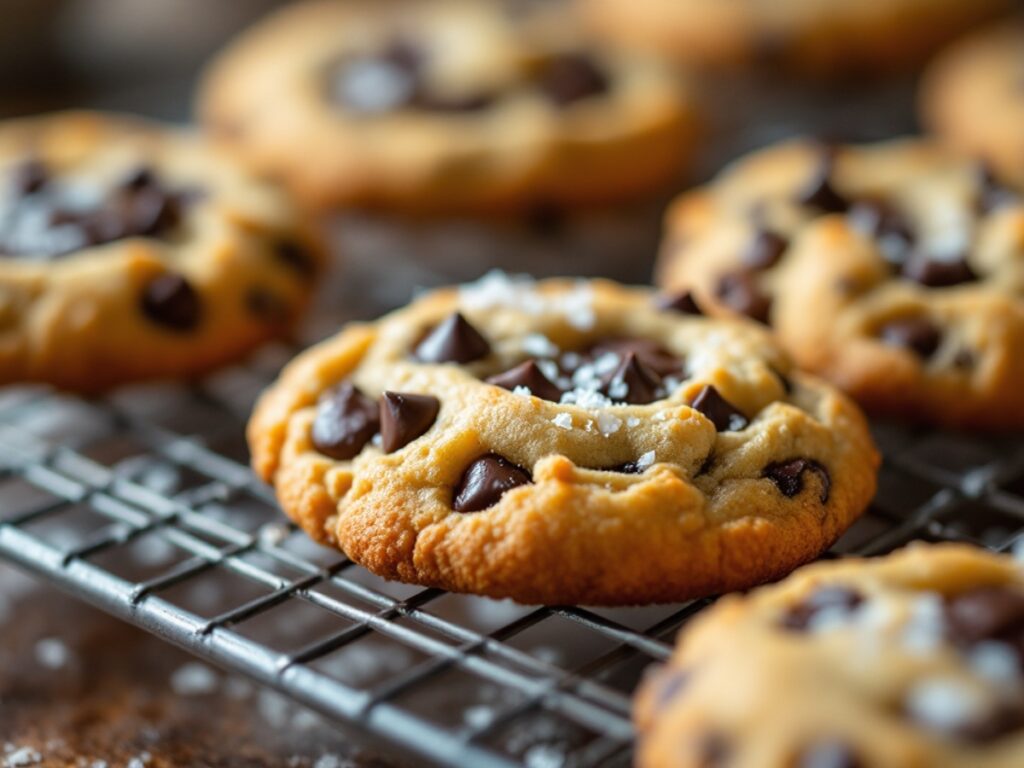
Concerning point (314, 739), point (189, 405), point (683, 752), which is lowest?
point (314, 739)

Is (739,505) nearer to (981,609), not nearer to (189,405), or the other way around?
(981,609)

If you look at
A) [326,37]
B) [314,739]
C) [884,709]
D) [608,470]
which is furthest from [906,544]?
[326,37]

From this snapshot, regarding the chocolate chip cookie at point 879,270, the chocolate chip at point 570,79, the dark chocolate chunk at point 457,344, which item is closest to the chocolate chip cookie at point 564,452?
the dark chocolate chunk at point 457,344

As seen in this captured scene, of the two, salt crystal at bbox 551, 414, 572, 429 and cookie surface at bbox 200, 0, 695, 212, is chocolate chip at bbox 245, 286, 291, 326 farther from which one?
salt crystal at bbox 551, 414, 572, 429

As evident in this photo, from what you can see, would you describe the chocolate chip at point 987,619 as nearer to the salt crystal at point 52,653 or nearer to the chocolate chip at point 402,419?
the chocolate chip at point 402,419

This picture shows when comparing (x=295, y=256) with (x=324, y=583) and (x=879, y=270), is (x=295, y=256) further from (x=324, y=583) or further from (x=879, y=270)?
(x=879, y=270)

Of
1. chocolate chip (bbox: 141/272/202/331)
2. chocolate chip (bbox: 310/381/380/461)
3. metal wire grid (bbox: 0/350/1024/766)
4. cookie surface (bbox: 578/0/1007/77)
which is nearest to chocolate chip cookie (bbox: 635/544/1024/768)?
metal wire grid (bbox: 0/350/1024/766)
